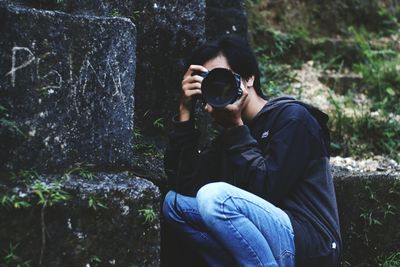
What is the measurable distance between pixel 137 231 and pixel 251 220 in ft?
1.50

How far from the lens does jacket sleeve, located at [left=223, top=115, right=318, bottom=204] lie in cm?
218

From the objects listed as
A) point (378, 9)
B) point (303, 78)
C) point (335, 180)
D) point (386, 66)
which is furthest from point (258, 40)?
point (335, 180)

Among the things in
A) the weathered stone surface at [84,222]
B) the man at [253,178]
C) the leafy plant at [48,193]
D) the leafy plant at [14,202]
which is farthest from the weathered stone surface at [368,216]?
the leafy plant at [14,202]

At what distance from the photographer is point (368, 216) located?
119 inches

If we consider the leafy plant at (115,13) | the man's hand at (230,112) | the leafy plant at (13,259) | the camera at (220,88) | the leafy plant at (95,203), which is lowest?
the leafy plant at (13,259)

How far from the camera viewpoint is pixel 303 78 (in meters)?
5.42

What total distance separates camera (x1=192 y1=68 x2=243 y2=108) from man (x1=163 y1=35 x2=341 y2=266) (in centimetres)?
3

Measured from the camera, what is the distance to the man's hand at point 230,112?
2258mm

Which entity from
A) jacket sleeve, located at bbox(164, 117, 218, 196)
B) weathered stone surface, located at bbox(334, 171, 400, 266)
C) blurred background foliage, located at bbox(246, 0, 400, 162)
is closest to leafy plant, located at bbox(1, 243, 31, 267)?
jacket sleeve, located at bbox(164, 117, 218, 196)

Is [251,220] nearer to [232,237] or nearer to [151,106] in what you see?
[232,237]

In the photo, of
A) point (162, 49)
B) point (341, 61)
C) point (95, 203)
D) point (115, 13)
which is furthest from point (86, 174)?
point (341, 61)

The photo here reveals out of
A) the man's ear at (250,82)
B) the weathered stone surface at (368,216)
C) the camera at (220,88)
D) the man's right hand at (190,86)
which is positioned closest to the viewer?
the camera at (220,88)

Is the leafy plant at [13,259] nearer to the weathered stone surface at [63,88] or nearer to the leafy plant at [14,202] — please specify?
the leafy plant at [14,202]

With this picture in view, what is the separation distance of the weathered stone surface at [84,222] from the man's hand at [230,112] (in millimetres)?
424
